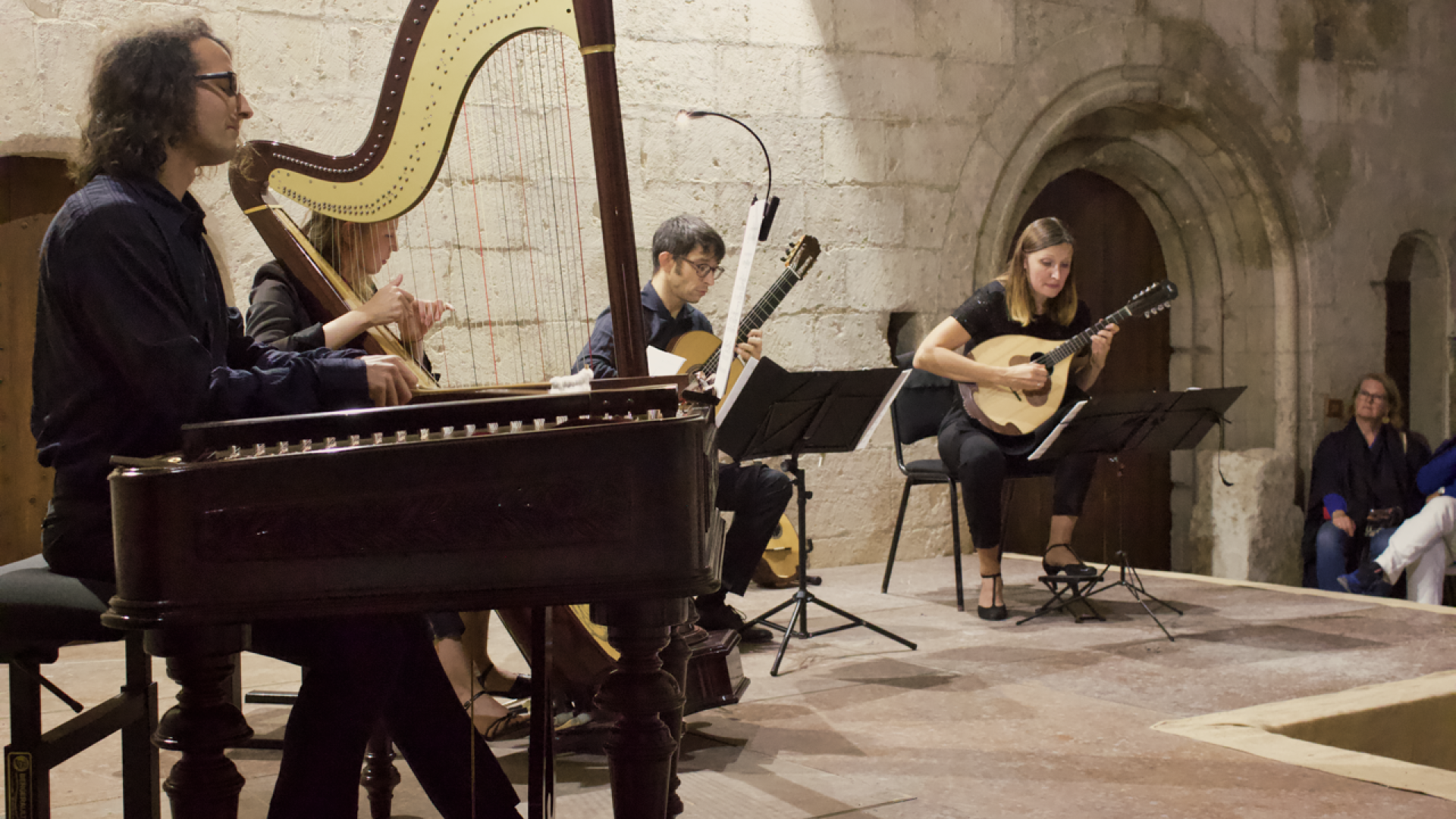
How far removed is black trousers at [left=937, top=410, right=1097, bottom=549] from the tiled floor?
399 millimetres

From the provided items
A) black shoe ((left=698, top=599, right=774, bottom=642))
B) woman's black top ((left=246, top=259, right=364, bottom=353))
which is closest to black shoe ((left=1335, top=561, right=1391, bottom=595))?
black shoe ((left=698, top=599, right=774, bottom=642))

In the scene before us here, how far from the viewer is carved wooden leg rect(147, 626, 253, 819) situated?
1354 mm

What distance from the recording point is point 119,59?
1.74 m

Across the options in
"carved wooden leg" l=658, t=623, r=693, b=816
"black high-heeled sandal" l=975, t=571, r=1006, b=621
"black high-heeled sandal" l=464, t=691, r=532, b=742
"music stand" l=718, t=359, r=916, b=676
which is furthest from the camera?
"black high-heeled sandal" l=975, t=571, r=1006, b=621

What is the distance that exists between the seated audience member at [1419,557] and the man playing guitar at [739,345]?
367cm

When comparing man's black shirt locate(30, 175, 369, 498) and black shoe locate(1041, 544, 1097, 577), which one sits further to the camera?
black shoe locate(1041, 544, 1097, 577)

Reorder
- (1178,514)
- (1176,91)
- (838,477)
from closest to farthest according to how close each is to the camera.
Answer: (838,477) < (1176,91) < (1178,514)

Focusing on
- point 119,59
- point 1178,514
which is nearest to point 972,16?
point 1178,514

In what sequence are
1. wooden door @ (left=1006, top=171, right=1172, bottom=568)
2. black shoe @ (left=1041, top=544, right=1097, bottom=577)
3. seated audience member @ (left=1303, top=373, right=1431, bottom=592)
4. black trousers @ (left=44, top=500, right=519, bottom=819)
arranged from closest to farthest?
black trousers @ (left=44, top=500, right=519, bottom=819) < black shoe @ (left=1041, top=544, right=1097, bottom=577) < seated audience member @ (left=1303, top=373, right=1431, bottom=592) < wooden door @ (left=1006, top=171, right=1172, bottom=568)

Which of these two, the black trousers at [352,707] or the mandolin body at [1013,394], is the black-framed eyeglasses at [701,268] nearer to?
the mandolin body at [1013,394]

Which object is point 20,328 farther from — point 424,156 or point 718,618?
point 424,156

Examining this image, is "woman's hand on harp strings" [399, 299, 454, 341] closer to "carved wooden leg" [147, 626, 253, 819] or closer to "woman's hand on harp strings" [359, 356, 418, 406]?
"woman's hand on harp strings" [359, 356, 418, 406]

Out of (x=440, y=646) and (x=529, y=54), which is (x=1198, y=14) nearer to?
(x=529, y=54)

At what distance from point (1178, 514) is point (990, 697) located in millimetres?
4901
